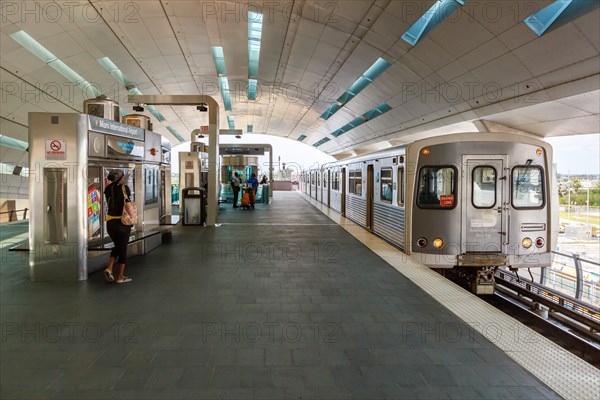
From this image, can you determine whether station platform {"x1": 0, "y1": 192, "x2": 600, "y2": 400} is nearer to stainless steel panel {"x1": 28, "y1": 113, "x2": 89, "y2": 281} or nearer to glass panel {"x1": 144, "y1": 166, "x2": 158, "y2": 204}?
stainless steel panel {"x1": 28, "y1": 113, "x2": 89, "y2": 281}

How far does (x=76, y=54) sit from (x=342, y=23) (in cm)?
985

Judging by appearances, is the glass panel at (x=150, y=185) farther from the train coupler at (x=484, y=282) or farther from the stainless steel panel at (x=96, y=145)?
the train coupler at (x=484, y=282)

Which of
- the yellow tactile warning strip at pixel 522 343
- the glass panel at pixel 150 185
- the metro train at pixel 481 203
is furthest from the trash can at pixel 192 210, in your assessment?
the yellow tactile warning strip at pixel 522 343

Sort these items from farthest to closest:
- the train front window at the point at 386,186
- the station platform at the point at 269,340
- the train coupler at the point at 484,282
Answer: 1. the train front window at the point at 386,186
2. the train coupler at the point at 484,282
3. the station platform at the point at 269,340

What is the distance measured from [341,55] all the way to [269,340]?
41.6ft

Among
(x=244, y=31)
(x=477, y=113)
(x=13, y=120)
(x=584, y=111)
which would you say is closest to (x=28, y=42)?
(x=13, y=120)

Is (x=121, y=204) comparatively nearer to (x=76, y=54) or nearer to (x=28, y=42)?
(x=28, y=42)

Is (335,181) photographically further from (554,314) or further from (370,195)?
(554,314)

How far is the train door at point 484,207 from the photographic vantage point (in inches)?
249

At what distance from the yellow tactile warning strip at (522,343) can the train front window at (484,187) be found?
1732 mm

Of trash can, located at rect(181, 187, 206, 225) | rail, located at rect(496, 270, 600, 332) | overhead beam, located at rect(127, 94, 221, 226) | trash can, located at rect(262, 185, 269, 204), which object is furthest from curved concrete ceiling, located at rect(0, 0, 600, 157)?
trash can, located at rect(181, 187, 206, 225)

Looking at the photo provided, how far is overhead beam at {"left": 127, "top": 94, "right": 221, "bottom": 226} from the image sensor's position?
10.9 m

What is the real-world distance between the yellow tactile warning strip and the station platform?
0.05 ft

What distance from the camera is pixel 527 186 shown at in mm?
6359
